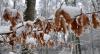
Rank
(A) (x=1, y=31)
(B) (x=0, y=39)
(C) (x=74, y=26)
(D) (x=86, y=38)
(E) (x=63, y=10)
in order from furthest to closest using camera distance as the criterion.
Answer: (D) (x=86, y=38)
(B) (x=0, y=39)
(A) (x=1, y=31)
(C) (x=74, y=26)
(E) (x=63, y=10)

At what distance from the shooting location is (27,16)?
4.52 metres

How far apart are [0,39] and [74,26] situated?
1.82 meters

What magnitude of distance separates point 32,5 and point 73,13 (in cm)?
282

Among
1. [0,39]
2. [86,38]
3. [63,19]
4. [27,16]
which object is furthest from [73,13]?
[86,38]

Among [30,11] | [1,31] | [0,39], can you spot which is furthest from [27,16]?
[1,31]

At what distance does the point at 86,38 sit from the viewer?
778 inches

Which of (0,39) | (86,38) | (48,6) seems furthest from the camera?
(48,6)

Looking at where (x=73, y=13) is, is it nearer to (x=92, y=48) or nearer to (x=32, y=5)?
(x=32, y=5)

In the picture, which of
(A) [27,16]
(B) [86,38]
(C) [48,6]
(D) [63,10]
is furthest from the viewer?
(C) [48,6]

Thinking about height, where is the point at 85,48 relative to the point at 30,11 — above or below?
below

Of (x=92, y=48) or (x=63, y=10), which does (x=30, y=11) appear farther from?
(x=92, y=48)

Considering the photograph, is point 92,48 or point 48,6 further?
point 48,6

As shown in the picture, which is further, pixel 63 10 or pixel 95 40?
pixel 95 40

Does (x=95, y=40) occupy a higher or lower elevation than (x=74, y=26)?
lower
